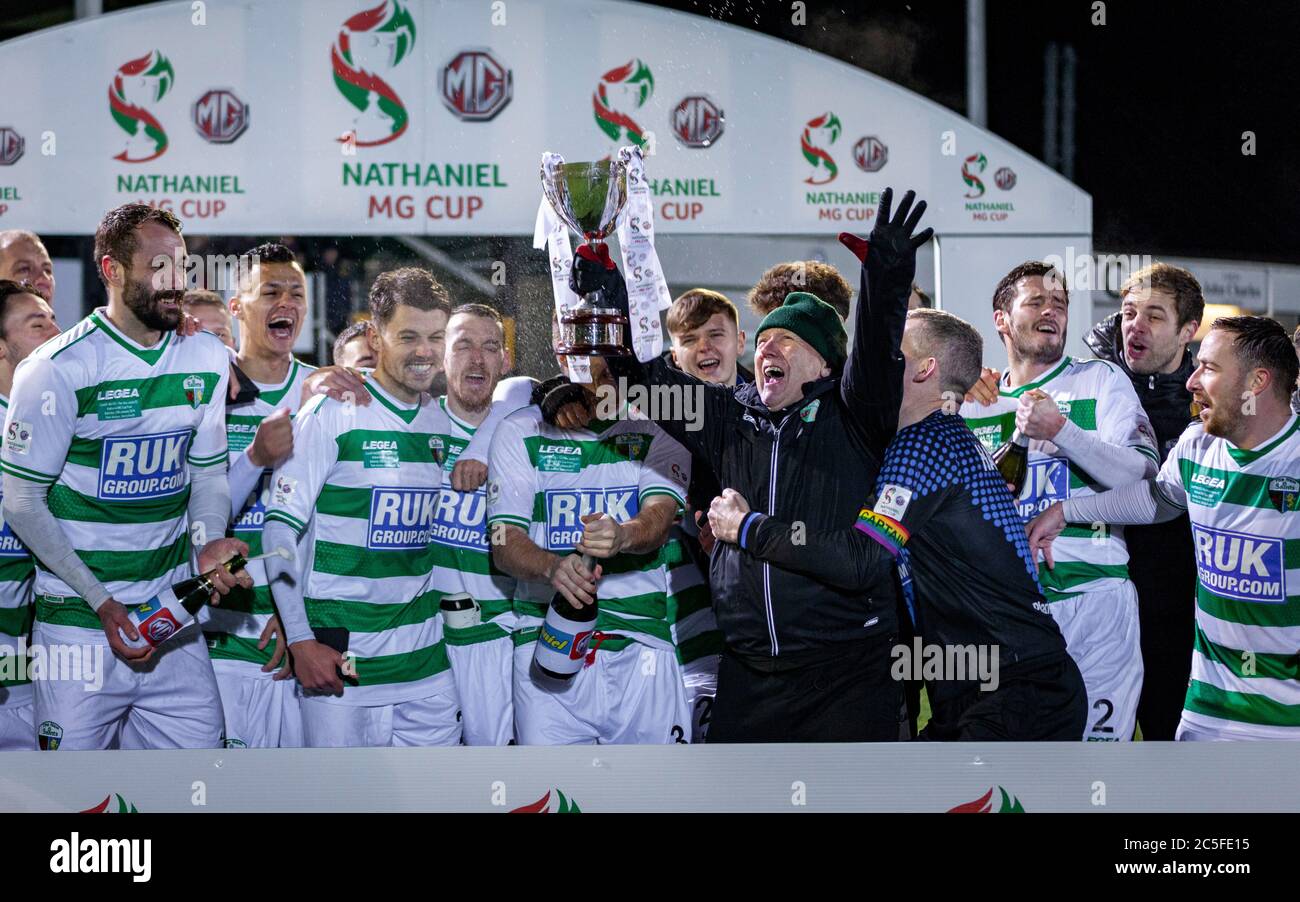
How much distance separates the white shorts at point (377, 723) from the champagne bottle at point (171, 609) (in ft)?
1.24

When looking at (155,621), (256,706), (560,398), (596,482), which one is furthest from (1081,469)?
(155,621)

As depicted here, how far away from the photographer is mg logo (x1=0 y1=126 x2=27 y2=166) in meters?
3.47

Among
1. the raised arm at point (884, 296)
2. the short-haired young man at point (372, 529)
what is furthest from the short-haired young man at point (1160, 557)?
the short-haired young man at point (372, 529)

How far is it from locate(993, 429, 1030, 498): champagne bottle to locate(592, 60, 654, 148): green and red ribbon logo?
49.5 inches

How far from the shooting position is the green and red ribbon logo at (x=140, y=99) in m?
3.50

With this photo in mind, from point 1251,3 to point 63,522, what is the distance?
10.8 ft

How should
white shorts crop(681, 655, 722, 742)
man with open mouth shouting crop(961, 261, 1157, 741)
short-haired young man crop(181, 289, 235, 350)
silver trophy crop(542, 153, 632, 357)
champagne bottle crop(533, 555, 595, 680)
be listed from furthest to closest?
short-haired young man crop(181, 289, 235, 350), white shorts crop(681, 655, 722, 742), man with open mouth shouting crop(961, 261, 1157, 741), champagne bottle crop(533, 555, 595, 680), silver trophy crop(542, 153, 632, 357)

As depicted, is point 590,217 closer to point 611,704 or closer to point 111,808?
point 611,704

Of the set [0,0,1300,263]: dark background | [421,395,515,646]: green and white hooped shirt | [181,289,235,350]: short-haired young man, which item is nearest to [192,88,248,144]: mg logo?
[0,0,1300,263]: dark background

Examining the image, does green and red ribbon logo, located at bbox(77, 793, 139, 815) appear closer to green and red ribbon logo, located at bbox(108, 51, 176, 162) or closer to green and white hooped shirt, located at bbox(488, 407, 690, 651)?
green and white hooped shirt, located at bbox(488, 407, 690, 651)

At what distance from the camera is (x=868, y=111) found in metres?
3.59

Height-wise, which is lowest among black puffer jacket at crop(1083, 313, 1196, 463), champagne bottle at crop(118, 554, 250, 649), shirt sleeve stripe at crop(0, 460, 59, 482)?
champagne bottle at crop(118, 554, 250, 649)

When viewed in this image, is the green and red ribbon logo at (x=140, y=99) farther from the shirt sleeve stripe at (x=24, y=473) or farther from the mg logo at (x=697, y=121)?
the mg logo at (x=697, y=121)
